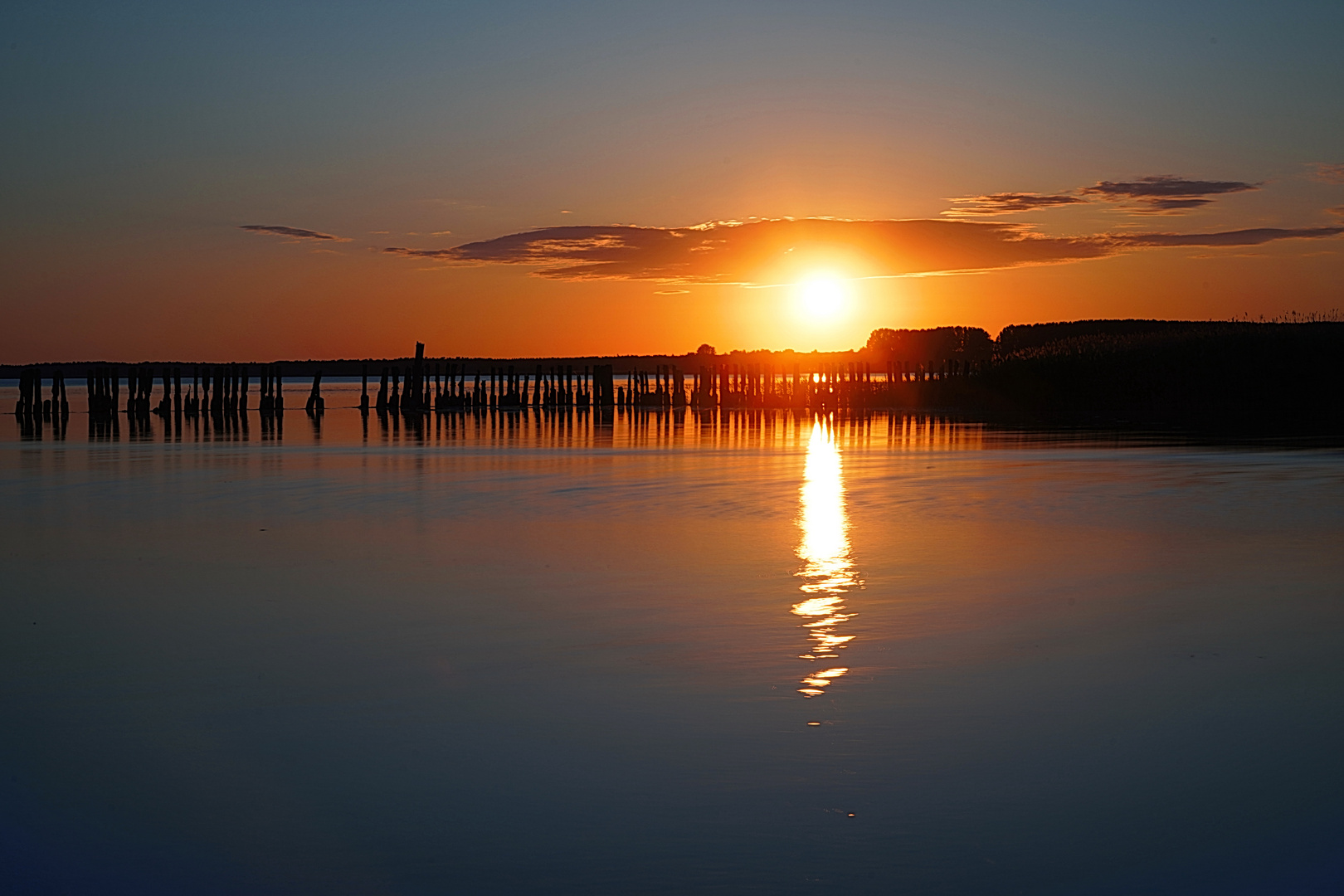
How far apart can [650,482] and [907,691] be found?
38.3 feet

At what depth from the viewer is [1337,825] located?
4.60m

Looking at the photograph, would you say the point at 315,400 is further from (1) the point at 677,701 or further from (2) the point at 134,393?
(1) the point at 677,701

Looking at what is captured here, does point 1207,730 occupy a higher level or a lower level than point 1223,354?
lower

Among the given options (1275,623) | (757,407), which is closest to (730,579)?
(1275,623)

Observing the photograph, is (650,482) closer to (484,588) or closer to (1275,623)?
(484,588)

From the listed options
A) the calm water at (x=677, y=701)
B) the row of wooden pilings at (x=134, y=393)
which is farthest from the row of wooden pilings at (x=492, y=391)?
the calm water at (x=677, y=701)

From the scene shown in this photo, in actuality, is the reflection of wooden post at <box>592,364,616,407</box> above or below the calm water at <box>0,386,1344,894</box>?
above

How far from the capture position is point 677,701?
6266 mm

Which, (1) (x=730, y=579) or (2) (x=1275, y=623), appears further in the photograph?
(1) (x=730, y=579)

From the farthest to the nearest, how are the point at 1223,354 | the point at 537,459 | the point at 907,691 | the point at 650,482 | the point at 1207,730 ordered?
the point at 1223,354 < the point at 537,459 < the point at 650,482 < the point at 907,691 < the point at 1207,730

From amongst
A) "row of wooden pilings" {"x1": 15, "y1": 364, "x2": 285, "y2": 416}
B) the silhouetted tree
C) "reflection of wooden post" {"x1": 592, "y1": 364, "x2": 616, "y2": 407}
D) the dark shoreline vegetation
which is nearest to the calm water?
the dark shoreline vegetation

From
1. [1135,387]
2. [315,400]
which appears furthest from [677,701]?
[315,400]

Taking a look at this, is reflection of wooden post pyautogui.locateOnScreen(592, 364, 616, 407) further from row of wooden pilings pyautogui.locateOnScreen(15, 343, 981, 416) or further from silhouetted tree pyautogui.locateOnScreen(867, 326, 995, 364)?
silhouetted tree pyautogui.locateOnScreen(867, 326, 995, 364)

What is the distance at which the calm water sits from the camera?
4422mm
